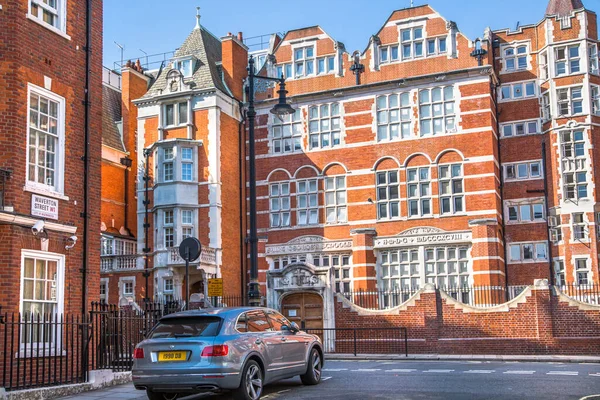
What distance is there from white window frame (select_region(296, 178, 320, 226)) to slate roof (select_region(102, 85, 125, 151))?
35.7ft

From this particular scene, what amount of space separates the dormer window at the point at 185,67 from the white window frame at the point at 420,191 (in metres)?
12.4

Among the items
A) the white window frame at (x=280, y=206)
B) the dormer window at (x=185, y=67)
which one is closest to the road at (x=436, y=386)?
the white window frame at (x=280, y=206)

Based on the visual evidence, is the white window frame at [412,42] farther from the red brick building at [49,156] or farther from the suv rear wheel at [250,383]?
the suv rear wheel at [250,383]

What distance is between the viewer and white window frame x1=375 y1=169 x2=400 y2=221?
115 ft

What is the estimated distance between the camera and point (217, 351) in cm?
1134

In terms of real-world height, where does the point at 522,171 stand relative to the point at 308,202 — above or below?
above

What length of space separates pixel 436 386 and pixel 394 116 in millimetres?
23205

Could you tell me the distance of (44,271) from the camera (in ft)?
51.0

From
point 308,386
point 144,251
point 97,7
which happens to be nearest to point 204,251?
point 144,251

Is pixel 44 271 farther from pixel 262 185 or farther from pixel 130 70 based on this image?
pixel 130 70

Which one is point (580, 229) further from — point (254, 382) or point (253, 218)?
point (254, 382)

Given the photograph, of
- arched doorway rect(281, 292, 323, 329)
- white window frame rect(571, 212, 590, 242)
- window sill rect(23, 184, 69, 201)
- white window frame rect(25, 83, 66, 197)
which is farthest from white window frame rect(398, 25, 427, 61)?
window sill rect(23, 184, 69, 201)

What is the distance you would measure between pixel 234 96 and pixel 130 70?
24.2 ft

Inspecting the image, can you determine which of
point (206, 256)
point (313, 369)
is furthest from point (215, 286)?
point (206, 256)
